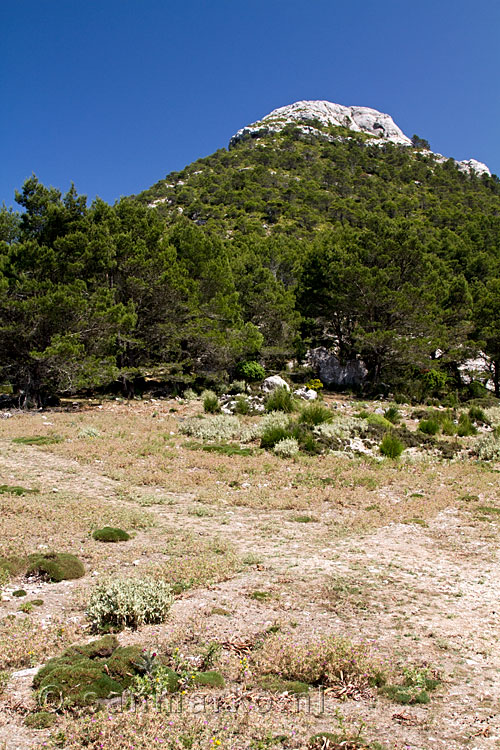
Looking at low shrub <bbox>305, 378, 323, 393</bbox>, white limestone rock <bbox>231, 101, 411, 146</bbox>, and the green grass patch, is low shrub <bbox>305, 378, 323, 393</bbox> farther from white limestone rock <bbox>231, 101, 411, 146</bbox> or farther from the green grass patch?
white limestone rock <bbox>231, 101, 411, 146</bbox>

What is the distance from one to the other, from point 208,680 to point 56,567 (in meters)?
3.08

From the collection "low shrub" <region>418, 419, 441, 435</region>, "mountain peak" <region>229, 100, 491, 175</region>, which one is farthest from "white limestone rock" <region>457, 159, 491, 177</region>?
"low shrub" <region>418, 419, 441, 435</region>

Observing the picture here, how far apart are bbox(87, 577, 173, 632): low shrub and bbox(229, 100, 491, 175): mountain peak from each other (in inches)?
4486

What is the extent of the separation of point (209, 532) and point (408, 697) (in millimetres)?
4834

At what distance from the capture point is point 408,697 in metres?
3.44

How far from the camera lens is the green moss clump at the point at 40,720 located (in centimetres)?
308

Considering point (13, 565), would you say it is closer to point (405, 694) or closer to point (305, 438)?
point (405, 694)

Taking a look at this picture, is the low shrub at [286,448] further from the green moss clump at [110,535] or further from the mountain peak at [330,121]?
the mountain peak at [330,121]

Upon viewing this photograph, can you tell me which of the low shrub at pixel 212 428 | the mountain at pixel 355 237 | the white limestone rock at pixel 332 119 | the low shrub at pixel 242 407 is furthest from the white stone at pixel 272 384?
the white limestone rock at pixel 332 119

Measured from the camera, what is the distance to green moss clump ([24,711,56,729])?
308 centimetres

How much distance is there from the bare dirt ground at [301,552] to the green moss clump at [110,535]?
0.61 ft

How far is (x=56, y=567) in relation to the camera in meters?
5.82

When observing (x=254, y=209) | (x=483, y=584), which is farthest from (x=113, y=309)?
(x=254, y=209)

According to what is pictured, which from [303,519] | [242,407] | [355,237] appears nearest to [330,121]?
[355,237]
